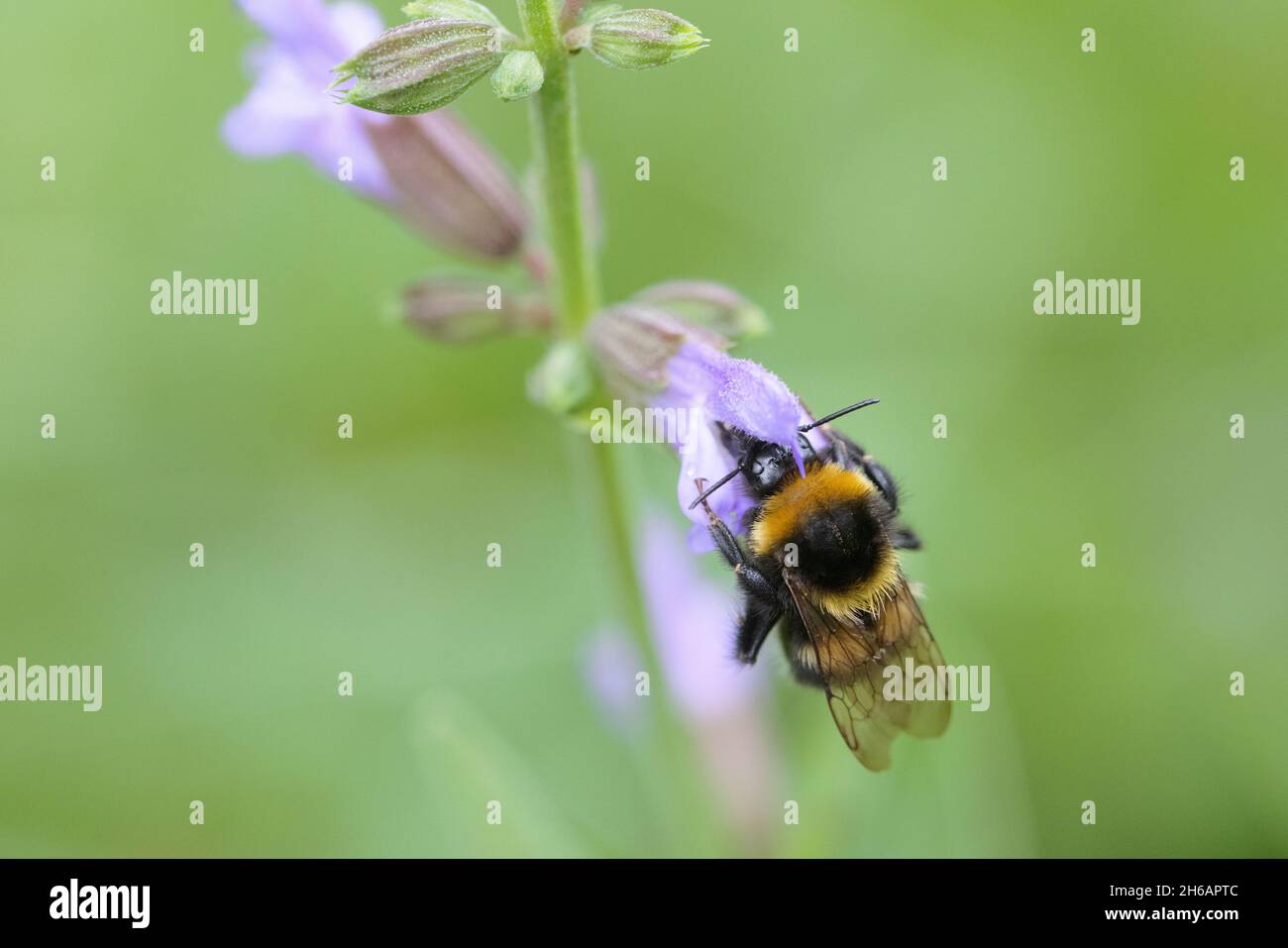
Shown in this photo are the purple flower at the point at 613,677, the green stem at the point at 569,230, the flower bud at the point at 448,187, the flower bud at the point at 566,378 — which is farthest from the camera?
the purple flower at the point at 613,677

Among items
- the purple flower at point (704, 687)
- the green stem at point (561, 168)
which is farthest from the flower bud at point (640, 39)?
the purple flower at point (704, 687)

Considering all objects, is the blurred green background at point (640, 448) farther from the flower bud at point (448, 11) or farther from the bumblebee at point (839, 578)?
the flower bud at point (448, 11)

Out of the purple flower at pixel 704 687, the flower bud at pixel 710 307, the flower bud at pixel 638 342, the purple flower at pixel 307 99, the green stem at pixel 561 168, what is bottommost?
the purple flower at pixel 704 687

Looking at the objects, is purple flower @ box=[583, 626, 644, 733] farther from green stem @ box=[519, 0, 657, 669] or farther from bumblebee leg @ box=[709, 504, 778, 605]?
bumblebee leg @ box=[709, 504, 778, 605]

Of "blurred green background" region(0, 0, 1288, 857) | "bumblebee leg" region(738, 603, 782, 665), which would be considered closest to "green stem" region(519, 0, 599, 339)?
"bumblebee leg" region(738, 603, 782, 665)

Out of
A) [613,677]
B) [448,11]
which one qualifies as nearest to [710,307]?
[448,11]
